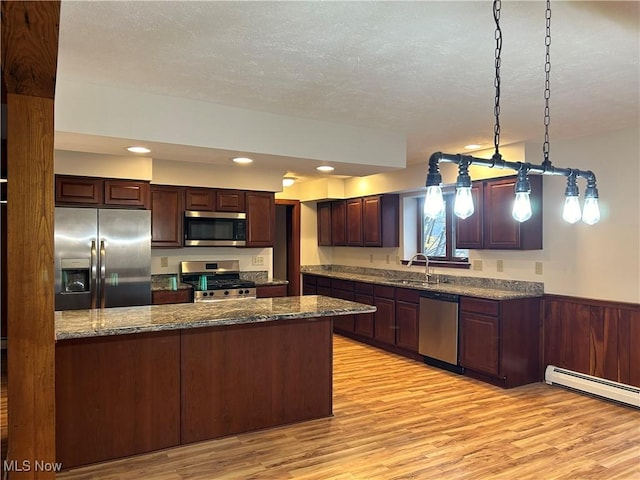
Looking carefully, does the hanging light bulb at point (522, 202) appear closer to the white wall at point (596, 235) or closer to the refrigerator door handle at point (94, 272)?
the white wall at point (596, 235)

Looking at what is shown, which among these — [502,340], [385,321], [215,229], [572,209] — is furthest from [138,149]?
[385,321]

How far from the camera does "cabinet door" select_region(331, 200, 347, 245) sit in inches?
281

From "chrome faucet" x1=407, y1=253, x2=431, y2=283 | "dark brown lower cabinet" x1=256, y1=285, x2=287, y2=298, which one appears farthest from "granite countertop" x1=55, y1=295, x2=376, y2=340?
"chrome faucet" x1=407, y1=253, x2=431, y2=283

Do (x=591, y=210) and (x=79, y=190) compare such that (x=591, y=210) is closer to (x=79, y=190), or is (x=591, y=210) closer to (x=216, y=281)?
(x=216, y=281)

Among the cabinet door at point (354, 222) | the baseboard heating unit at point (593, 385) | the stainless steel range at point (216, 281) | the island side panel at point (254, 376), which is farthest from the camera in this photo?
the cabinet door at point (354, 222)

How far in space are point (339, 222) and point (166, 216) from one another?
2765 millimetres

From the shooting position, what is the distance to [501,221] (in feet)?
15.5

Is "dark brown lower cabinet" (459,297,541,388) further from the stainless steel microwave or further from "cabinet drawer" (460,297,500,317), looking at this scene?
the stainless steel microwave

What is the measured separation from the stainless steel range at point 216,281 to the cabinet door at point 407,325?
168cm

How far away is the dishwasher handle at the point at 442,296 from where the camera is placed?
191 inches

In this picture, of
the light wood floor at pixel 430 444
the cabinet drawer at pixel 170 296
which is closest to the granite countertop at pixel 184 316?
the light wood floor at pixel 430 444

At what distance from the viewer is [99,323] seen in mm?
2846

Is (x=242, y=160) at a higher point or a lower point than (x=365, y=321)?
higher

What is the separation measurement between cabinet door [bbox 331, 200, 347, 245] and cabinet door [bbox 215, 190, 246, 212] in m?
1.87
